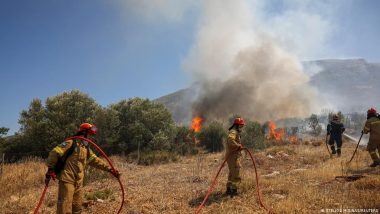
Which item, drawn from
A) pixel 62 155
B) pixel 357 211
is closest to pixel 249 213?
pixel 357 211

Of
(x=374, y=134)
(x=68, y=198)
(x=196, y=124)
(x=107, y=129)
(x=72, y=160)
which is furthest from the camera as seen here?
(x=196, y=124)

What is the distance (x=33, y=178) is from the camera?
13781 millimetres

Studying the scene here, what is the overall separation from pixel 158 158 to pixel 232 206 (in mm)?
12128

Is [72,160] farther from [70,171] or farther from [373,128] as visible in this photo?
[373,128]

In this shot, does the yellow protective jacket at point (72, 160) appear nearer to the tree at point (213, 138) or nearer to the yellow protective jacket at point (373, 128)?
the yellow protective jacket at point (373, 128)

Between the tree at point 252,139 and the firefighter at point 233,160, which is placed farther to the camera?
the tree at point 252,139

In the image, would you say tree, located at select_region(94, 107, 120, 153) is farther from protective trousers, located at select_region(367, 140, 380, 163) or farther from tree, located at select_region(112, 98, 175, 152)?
protective trousers, located at select_region(367, 140, 380, 163)

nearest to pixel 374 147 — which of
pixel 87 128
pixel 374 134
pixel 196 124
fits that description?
pixel 374 134

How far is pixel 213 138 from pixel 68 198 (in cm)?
2315

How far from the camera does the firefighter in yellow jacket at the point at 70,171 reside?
6.60m

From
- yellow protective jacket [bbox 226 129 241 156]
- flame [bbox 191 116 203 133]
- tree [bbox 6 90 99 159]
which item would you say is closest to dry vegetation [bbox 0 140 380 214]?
yellow protective jacket [bbox 226 129 241 156]

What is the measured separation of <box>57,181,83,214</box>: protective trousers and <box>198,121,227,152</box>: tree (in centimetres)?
2179

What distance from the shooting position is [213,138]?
2933 cm

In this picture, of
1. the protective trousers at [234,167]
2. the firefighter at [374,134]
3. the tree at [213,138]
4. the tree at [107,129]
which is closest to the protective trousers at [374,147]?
the firefighter at [374,134]
